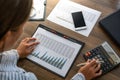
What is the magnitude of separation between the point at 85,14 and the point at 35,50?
0.34 m

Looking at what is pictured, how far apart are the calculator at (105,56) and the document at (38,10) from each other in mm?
345

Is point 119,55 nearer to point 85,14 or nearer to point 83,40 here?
point 83,40

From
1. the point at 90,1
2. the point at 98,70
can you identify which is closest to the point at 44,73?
the point at 98,70

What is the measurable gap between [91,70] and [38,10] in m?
0.47

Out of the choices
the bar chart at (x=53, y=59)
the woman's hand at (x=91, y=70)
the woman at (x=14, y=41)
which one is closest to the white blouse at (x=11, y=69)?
the woman at (x=14, y=41)

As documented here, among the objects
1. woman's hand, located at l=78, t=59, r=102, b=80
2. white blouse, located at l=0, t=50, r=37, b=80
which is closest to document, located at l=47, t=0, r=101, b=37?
woman's hand, located at l=78, t=59, r=102, b=80

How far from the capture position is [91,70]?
3.18 ft

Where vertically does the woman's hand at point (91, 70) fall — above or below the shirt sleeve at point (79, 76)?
above

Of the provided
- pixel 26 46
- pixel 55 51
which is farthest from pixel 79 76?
pixel 26 46

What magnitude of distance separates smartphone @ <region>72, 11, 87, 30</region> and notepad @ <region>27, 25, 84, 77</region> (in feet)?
0.28

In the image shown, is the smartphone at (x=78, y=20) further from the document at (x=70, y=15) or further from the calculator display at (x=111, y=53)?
the calculator display at (x=111, y=53)

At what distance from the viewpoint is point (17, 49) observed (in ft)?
3.48

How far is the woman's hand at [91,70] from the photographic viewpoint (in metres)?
0.96

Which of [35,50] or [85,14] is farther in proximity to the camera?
[85,14]
